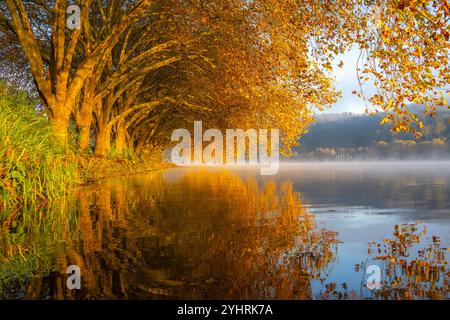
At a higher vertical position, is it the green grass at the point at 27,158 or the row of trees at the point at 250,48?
the row of trees at the point at 250,48

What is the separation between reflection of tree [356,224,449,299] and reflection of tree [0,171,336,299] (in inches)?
20.1

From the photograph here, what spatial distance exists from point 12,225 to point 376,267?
4.97m

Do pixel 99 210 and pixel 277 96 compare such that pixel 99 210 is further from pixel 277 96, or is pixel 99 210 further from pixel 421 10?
pixel 277 96

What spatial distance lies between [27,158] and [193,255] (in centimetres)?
580

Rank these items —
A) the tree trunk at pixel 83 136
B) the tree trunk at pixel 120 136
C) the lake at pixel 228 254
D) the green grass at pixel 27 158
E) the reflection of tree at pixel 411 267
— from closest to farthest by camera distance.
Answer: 1. the reflection of tree at pixel 411 267
2. the lake at pixel 228 254
3. the green grass at pixel 27 158
4. the tree trunk at pixel 83 136
5. the tree trunk at pixel 120 136

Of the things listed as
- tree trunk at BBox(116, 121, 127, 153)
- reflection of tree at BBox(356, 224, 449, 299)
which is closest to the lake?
reflection of tree at BBox(356, 224, 449, 299)

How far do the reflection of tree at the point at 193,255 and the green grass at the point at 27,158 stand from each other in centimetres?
185

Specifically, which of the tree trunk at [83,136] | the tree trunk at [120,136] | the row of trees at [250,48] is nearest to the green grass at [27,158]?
the row of trees at [250,48]

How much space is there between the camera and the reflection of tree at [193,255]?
3.08 m

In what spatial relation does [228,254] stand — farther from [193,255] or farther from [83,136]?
[83,136]

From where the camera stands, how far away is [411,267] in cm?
361

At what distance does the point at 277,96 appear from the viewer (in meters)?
21.3

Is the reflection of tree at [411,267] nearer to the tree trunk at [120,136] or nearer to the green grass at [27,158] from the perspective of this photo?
the green grass at [27,158]
